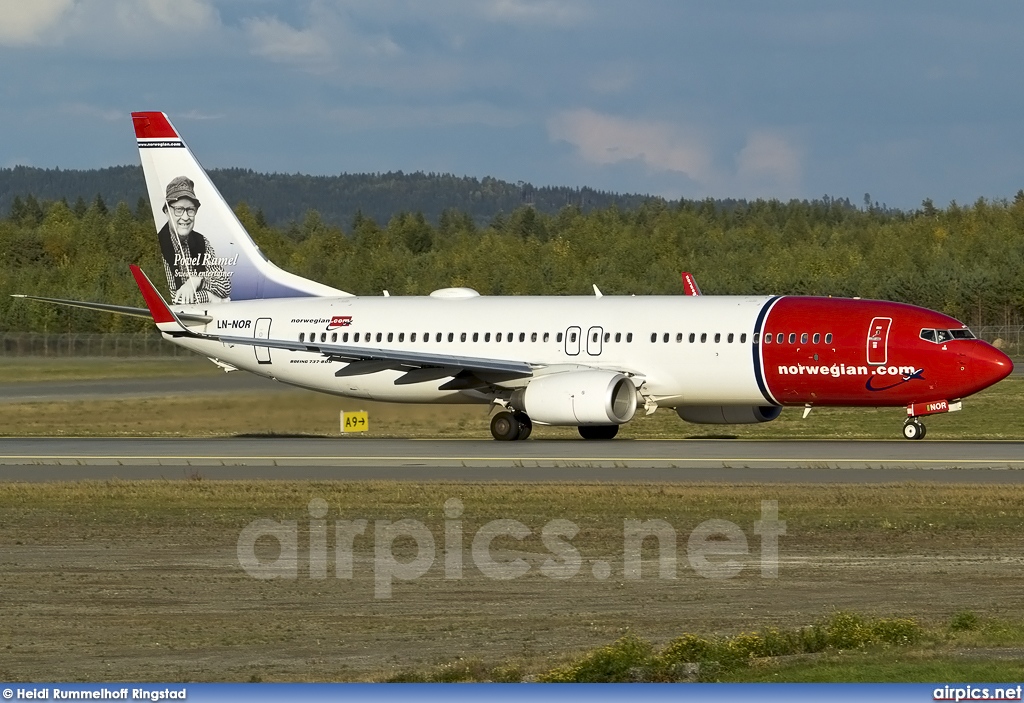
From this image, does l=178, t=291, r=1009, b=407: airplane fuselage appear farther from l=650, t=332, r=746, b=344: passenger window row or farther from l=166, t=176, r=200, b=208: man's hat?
l=166, t=176, r=200, b=208: man's hat

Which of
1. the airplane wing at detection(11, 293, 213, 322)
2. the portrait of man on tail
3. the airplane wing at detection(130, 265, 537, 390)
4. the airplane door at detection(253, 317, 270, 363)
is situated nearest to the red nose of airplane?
the airplane wing at detection(130, 265, 537, 390)

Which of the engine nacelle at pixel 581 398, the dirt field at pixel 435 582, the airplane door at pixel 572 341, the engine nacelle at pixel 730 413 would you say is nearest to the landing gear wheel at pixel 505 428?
the engine nacelle at pixel 581 398

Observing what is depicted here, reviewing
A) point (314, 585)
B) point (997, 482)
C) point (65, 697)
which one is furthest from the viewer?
point (997, 482)

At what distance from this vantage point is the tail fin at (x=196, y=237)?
43.5 meters

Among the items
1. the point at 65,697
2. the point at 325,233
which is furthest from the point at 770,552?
the point at 325,233

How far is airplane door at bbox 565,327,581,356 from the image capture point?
38031 millimetres

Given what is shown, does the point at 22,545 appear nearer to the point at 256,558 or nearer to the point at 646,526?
the point at 256,558

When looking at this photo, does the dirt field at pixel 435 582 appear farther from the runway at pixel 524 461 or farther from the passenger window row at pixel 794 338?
the passenger window row at pixel 794 338

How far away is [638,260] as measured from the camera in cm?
14162

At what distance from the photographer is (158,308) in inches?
1556

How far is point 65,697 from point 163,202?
3636cm

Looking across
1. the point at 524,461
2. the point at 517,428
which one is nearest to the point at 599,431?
the point at 517,428

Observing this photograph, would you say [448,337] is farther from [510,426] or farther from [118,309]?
[118,309]

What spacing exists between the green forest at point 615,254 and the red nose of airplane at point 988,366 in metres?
40.3
